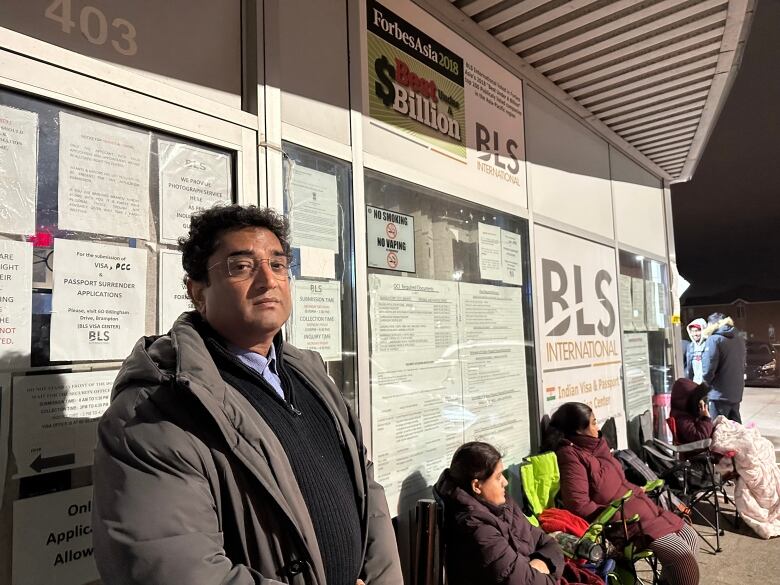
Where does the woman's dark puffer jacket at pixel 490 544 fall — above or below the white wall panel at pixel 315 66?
below

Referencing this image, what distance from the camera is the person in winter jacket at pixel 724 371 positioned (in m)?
6.66

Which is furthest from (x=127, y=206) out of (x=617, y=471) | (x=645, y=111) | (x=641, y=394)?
(x=641, y=394)

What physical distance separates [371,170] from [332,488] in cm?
186

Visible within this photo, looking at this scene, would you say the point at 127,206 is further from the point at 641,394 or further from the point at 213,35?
the point at 641,394

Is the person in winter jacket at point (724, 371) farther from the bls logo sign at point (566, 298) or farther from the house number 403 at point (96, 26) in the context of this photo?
the house number 403 at point (96, 26)

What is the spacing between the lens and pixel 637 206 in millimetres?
6188

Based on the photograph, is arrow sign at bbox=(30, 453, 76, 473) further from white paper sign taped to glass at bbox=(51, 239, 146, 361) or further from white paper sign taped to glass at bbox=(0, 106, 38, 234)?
white paper sign taped to glass at bbox=(0, 106, 38, 234)

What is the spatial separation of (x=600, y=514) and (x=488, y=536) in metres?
1.22

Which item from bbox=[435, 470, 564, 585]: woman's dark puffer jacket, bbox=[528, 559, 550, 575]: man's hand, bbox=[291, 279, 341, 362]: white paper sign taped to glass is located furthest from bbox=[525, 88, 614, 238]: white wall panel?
bbox=[528, 559, 550, 575]: man's hand

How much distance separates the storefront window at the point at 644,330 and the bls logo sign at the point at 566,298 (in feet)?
1.72

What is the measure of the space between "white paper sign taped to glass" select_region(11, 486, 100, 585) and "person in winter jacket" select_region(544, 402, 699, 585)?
2.75 m

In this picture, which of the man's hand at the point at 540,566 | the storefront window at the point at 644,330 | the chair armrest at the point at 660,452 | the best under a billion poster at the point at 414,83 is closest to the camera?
the man's hand at the point at 540,566

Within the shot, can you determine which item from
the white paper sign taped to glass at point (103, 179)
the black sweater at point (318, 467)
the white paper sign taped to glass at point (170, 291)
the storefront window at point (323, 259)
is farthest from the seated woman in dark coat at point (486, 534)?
the white paper sign taped to glass at point (103, 179)

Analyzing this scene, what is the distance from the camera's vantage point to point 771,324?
21.5 m
